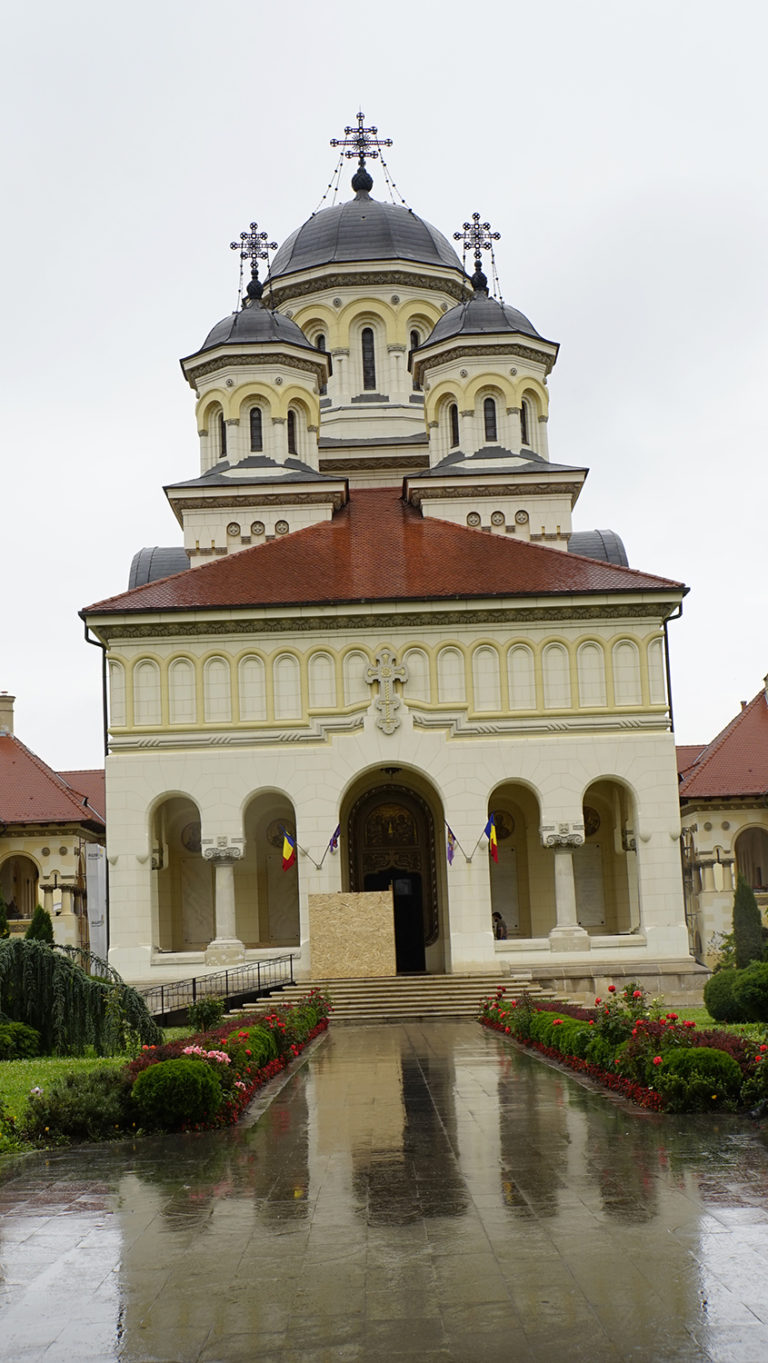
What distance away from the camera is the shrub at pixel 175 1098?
1392 centimetres

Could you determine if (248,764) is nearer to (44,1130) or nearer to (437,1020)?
(437,1020)

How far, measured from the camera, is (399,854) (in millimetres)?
40469

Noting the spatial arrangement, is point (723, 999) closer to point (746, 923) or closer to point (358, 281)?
point (746, 923)

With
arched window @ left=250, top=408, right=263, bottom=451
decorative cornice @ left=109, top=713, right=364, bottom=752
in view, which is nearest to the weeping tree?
decorative cornice @ left=109, top=713, right=364, bottom=752

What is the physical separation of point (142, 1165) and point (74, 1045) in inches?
390

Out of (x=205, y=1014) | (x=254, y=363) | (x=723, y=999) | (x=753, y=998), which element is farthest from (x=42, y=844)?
(x=753, y=998)

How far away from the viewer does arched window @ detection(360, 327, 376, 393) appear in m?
49.9

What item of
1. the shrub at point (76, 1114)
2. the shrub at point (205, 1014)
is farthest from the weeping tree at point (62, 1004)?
the shrub at point (76, 1114)

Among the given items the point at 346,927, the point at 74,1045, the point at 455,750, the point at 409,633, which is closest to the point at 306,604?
the point at 409,633

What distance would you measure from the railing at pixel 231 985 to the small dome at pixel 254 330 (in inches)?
778

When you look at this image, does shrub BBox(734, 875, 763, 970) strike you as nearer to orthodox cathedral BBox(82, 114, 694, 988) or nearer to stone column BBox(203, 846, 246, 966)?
→ orthodox cathedral BBox(82, 114, 694, 988)

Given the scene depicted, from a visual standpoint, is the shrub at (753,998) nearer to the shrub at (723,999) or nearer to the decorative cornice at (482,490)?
the shrub at (723,999)

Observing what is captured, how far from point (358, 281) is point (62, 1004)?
34.6m

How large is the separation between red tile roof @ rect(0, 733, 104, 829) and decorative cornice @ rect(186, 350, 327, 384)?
528 inches
